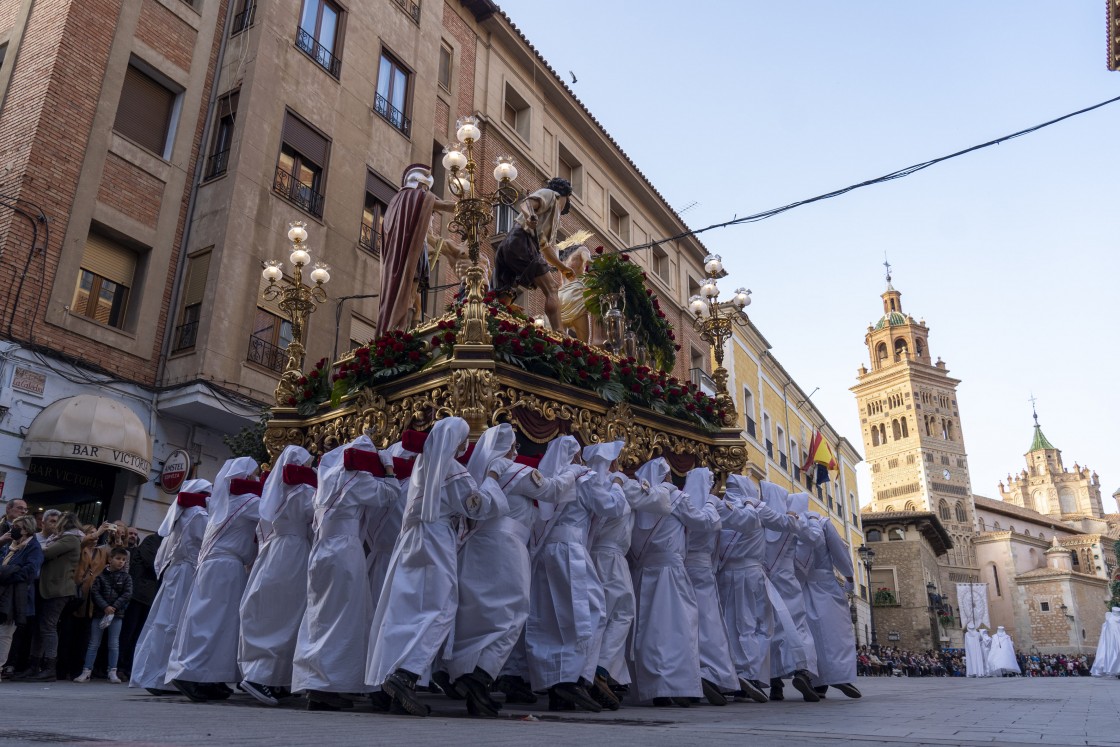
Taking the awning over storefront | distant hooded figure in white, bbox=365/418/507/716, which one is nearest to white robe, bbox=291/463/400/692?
distant hooded figure in white, bbox=365/418/507/716

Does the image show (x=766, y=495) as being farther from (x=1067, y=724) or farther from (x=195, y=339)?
(x=195, y=339)

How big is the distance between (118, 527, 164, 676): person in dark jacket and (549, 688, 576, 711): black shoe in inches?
240

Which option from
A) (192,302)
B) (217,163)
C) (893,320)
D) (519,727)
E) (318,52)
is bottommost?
(519,727)

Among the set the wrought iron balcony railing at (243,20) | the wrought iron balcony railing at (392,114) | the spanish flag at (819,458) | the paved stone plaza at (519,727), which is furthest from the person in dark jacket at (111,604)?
the spanish flag at (819,458)

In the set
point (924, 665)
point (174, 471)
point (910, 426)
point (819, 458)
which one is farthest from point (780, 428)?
point (910, 426)

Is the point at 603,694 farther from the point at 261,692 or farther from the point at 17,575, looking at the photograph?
the point at 17,575

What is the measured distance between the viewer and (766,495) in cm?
977

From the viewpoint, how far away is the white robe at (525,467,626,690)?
21.2 ft

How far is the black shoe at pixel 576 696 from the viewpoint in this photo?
6359 millimetres

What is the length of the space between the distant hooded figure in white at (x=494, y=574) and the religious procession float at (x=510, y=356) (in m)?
1.77

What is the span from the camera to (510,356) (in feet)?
29.0

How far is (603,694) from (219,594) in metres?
3.44

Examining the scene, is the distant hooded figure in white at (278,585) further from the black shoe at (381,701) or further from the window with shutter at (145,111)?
the window with shutter at (145,111)

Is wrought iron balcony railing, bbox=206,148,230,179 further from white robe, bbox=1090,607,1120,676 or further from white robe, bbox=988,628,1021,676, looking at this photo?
white robe, bbox=988,628,1021,676
